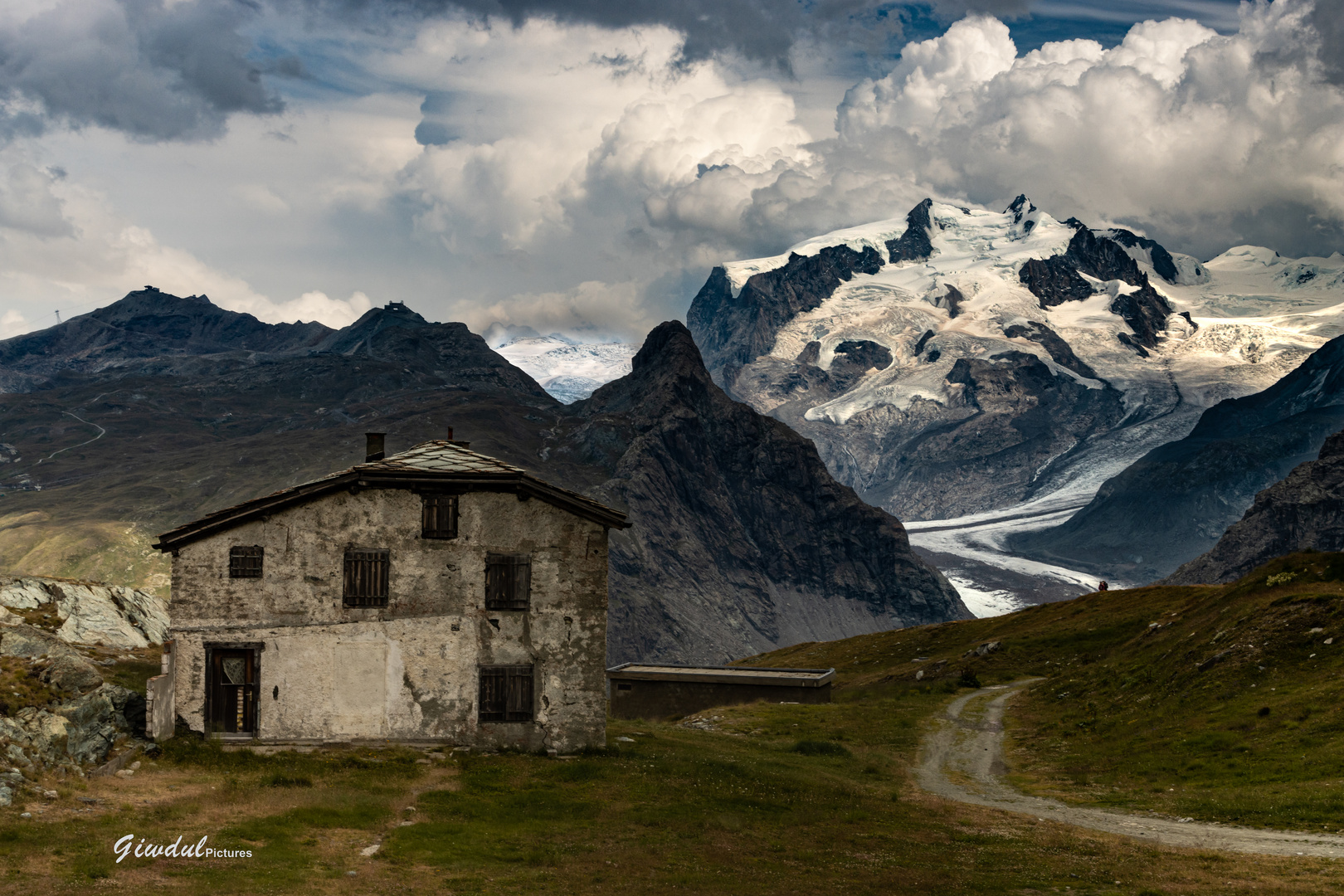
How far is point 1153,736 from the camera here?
46594mm

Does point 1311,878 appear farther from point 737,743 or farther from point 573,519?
point 737,743

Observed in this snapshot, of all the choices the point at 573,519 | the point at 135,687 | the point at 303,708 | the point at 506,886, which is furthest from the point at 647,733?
the point at 506,886

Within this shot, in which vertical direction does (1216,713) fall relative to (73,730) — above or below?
below

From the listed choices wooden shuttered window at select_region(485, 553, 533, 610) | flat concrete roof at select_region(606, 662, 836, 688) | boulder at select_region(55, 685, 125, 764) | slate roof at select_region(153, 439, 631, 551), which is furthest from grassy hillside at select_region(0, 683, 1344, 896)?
flat concrete roof at select_region(606, 662, 836, 688)

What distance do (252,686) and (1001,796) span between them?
92.6 ft

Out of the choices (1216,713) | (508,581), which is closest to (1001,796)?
(1216,713)

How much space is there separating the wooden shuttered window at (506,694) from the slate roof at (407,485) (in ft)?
20.7

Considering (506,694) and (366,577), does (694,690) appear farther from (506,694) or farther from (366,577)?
(366,577)

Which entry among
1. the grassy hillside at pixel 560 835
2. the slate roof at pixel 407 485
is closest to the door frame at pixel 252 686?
the grassy hillside at pixel 560 835

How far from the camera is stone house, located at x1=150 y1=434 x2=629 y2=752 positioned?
38719 millimetres

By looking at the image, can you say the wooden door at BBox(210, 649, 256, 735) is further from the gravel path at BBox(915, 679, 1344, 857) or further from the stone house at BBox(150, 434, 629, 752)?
the gravel path at BBox(915, 679, 1344, 857)

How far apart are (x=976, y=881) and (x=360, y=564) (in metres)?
23.9

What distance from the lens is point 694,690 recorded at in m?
71.4

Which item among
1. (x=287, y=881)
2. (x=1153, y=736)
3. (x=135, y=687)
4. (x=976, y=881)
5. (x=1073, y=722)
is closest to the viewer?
(x=287, y=881)
